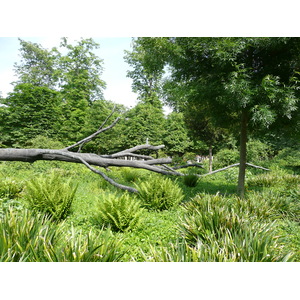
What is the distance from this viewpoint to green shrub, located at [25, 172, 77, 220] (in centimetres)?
324

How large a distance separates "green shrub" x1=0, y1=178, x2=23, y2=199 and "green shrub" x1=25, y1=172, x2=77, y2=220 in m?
1.21

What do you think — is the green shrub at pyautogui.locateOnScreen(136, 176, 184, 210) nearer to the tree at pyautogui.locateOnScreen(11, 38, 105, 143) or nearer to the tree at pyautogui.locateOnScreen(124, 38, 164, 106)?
the tree at pyautogui.locateOnScreen(124, 38, 164, 106)

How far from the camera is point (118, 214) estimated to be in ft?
9.35

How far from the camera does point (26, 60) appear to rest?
27.2 feet

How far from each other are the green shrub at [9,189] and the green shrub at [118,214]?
8.10 ft

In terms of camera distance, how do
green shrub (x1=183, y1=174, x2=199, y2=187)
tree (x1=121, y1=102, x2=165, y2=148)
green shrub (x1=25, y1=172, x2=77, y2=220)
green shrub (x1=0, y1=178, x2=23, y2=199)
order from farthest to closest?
tree (x1=121, y1=102, x2=165, y2=148)
green shrub (x1=183, y1=174, x2=199, y2=187)
green shrub (x1=0, y1=178, x2=23, y2=199)
green shrub (x1=25, y1=172, x2=77, y2=220)

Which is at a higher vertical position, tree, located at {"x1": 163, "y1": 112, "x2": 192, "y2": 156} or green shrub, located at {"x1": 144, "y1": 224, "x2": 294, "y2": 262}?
tree, located at {"x1": 163, "y1": 112, "x2": 192, "y2": 156}

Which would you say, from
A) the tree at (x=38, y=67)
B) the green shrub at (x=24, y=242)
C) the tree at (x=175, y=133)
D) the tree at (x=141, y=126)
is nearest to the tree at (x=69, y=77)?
the tree at (x=38, y=67)

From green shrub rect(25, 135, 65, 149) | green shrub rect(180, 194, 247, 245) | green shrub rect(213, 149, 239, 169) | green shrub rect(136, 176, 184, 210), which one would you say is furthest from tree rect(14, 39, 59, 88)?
green shrub rect(213, 149, 239, 169)

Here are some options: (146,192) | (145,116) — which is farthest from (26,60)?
(146,192)

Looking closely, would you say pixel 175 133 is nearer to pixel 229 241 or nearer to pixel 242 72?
pixel 242 72
